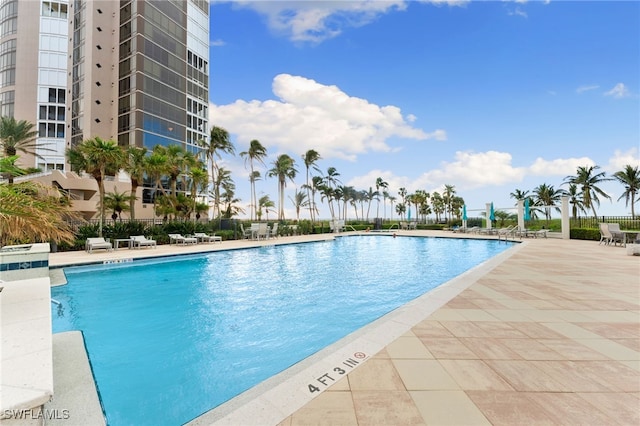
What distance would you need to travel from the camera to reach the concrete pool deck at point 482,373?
2.00 meters

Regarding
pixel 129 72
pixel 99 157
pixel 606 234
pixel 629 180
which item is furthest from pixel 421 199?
pixel 99 157

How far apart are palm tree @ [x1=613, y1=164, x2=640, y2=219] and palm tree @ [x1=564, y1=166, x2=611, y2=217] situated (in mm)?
1366

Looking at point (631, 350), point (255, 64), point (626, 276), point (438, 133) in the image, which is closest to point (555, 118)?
point (438, 133)

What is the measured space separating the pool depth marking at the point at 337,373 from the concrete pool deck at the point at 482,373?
0.02 meters

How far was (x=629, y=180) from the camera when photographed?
94.0 feet

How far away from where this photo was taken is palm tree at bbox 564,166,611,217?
30.6 m

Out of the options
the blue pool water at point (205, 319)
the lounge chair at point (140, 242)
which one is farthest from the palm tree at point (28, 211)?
the lounge chair at point (140, 242)

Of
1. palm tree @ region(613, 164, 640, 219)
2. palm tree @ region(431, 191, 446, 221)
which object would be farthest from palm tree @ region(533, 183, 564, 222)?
palm tree @ region(431, 191, 446, 221)

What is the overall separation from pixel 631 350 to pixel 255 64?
67.4 feet

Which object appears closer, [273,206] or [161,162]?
[161,162]

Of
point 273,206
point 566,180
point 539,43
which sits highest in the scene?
point 539,43

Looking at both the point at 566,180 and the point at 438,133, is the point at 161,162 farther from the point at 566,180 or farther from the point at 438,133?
the point at 566,180

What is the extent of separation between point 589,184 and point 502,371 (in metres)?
40.2

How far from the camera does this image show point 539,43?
1441 centimetres
